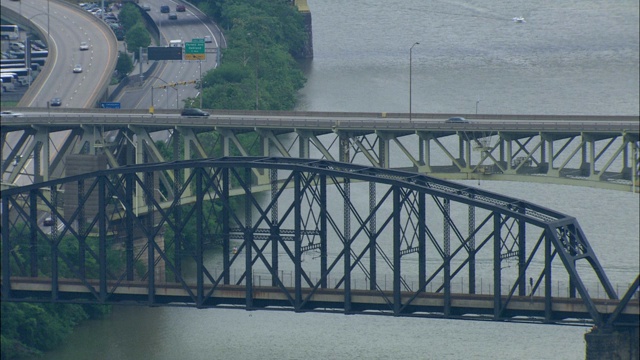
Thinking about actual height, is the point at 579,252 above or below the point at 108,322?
above

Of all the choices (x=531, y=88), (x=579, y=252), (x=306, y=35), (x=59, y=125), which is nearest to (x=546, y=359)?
(x=579, y=252)

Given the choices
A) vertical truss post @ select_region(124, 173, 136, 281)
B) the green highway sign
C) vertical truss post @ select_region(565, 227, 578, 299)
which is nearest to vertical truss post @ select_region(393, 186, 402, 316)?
vertical truss post @ select_region(565, 227, 578, 299)

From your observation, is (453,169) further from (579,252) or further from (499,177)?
(579,252)

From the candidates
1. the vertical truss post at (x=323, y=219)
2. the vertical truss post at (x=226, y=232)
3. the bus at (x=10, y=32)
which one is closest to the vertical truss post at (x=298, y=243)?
the vertical truss post at (x=323, y=219)

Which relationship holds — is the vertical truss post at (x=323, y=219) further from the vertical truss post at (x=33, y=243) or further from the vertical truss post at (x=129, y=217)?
the vertical truss post at (x=33, y=243)

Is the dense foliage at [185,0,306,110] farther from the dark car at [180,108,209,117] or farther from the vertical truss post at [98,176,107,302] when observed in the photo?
the vertical truss post at [98,176,107,302]
